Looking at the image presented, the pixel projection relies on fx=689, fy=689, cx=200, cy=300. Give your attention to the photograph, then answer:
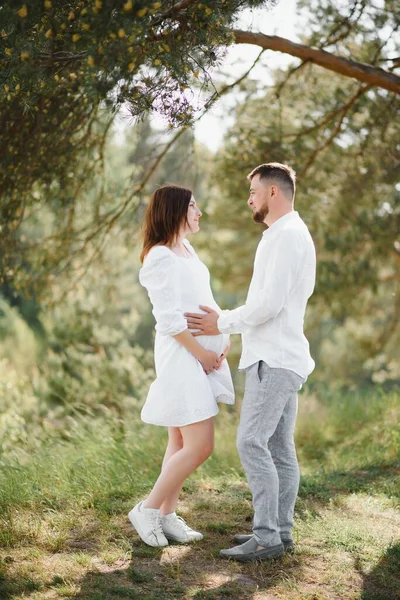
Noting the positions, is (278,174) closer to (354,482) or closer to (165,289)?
(165,289)

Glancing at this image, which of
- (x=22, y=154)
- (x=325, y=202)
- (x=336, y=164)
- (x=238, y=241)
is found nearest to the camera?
(x=22, y=154)

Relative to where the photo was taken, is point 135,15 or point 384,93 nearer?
point 135,15

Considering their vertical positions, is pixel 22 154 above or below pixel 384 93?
below

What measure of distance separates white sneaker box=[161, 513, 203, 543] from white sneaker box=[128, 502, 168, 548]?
10 centimetres

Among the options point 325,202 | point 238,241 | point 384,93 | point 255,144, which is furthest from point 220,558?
point 238,241

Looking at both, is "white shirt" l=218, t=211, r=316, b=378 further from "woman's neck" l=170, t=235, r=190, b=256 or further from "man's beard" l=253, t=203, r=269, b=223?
"woman's neck" l=170, t=235, r=190, b=256

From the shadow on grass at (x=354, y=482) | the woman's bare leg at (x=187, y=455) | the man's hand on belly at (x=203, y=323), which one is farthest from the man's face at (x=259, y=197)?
the shadow on grass at (x=354, y=482)

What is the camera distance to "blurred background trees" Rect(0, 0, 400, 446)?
11.4ft

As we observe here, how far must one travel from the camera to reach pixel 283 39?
5293 mm

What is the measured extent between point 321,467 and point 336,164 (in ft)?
14.1

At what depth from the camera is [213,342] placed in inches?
153

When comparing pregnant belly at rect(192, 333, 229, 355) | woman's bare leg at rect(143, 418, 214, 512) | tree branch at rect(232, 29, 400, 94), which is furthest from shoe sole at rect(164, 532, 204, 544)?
tree branch at rect(232, 29, 400, 94)

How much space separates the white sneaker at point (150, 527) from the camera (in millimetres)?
3795

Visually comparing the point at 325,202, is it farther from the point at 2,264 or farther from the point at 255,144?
the point at 2,264
